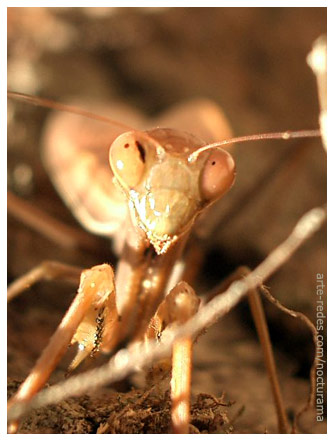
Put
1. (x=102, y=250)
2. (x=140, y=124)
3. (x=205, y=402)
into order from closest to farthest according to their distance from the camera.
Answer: (x=205, y=402), (x=102, y=250), (x=140, y=124)

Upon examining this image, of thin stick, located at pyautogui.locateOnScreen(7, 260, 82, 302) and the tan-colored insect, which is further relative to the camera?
thin stick, located at pyautogui.locateOnScreen(7, 260, 82, 302)

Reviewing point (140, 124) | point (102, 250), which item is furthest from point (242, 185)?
point (102, 250)

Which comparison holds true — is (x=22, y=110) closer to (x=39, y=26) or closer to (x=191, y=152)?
(x=39, y=26)

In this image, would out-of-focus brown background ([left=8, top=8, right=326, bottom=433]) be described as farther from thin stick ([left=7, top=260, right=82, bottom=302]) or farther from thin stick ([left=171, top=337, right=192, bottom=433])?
thin stick ([left=171, top=337, right=192, bottom=433])

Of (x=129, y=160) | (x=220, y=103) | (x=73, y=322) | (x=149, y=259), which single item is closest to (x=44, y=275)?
(x=149, y=259)

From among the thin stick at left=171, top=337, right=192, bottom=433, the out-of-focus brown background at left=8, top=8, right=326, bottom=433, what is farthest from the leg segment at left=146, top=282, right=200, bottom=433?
the out-of-focus brown background at left=8, top=8, right=326, bottom=433

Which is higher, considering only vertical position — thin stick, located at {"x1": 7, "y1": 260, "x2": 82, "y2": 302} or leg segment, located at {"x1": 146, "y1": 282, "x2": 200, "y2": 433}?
thin stick, located at {"x1": 7, "y1": 260, "x2": 82, "y2": 302}
